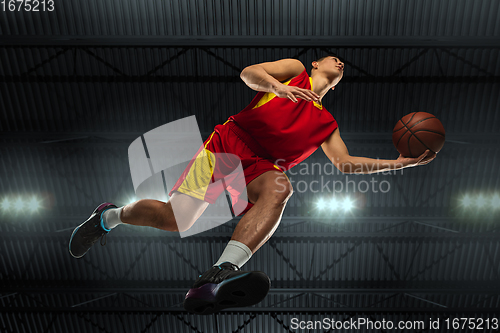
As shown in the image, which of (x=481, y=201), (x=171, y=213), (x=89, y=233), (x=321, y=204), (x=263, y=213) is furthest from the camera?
(x=321, y=204)

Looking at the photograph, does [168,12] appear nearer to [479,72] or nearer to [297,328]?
[479,72]

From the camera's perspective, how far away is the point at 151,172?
736 centimetres

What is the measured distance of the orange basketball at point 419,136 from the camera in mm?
3447

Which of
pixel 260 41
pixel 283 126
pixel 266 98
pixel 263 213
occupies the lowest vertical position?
pixel 263 213

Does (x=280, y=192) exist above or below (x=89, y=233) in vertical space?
below

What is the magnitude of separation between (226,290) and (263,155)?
139 centimetres

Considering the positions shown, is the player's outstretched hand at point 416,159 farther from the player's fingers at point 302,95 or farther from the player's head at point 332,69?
the player's fingers at point 302,95

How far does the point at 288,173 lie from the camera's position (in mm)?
7141

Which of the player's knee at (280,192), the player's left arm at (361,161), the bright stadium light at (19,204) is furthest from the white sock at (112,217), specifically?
the bright stadium light at (19,204)

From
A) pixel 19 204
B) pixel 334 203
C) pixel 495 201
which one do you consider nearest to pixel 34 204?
pixel 19 204

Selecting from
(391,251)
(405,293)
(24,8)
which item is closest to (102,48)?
(24,8)

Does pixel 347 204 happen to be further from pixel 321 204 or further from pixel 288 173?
pixel 288 173

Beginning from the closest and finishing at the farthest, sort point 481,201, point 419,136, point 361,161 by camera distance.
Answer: point 361,161
point 419,136
point 481,201

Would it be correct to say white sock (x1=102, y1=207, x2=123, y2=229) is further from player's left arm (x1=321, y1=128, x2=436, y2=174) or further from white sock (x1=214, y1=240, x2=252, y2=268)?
player's left arm (x1=321, y1=128, x2=436, y2=174)
